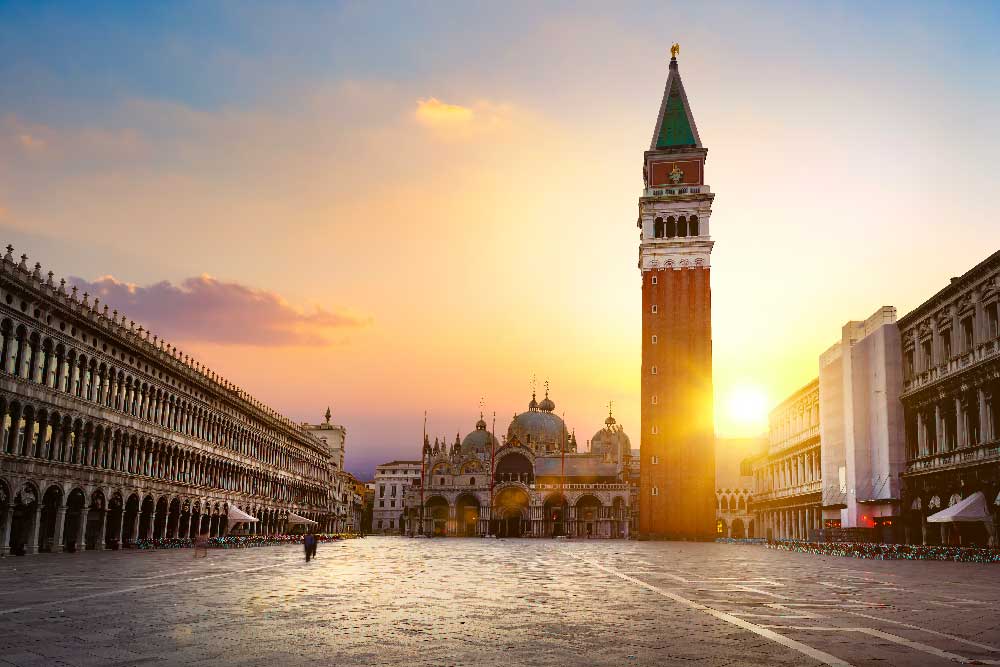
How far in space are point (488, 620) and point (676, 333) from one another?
250ft

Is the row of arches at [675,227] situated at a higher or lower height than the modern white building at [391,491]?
higher

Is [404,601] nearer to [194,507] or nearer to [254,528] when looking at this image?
[194,507]

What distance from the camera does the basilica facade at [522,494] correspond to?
114 meters

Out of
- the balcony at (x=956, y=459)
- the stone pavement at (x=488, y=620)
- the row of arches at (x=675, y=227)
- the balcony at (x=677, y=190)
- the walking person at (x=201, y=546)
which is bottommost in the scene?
the walking person at (x=201, y=546)

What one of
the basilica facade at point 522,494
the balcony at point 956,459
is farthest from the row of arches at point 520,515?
the balcony at point 956,459

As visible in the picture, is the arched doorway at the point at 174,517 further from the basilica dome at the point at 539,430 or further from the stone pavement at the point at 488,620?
the basilica dome at the point at 539,430

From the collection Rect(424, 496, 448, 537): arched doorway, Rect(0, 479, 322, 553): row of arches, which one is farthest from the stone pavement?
Rect(424, 496, 448, 537): arched doorway

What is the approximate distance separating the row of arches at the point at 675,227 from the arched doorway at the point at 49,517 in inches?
2573

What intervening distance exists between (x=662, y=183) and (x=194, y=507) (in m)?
58.1

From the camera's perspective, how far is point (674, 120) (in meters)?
94.9

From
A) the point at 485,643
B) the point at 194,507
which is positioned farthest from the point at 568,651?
the point at 194,507

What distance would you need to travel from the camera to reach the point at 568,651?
10805 millimetres

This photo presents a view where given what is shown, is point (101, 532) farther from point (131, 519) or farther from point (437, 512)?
point (437, 512)

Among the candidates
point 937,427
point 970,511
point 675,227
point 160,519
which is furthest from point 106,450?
point 675,227
